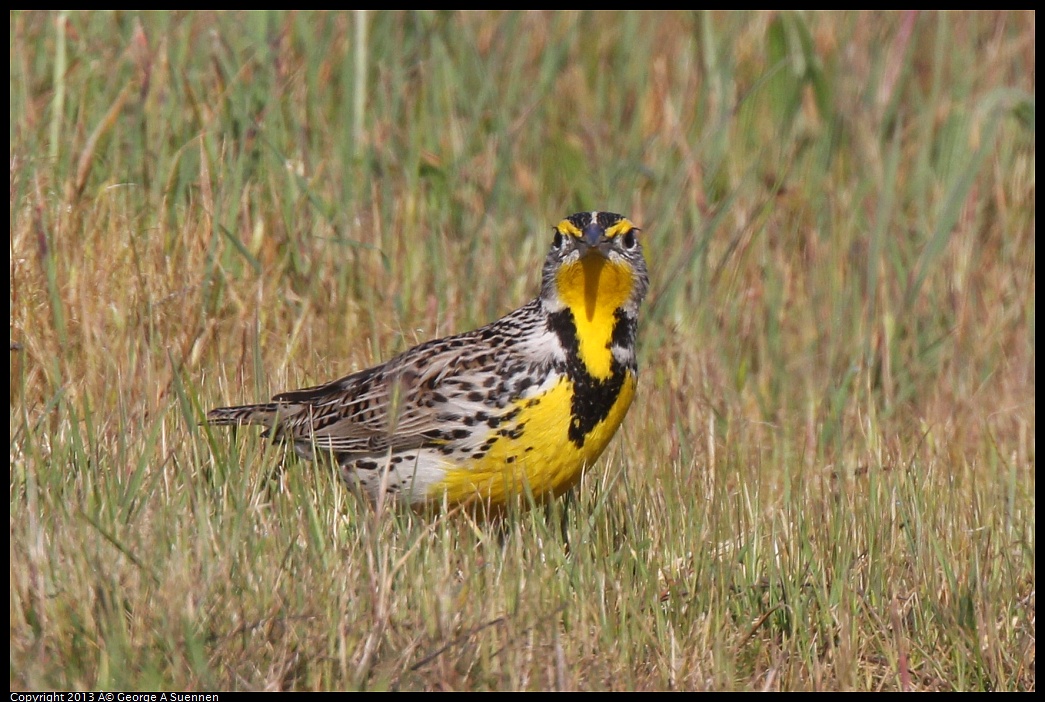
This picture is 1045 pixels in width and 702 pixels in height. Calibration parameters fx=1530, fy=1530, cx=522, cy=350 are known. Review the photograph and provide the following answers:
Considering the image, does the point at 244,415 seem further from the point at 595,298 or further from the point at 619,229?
the point at 619,229

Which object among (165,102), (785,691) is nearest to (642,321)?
(165,102)

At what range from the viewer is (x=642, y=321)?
235 inches

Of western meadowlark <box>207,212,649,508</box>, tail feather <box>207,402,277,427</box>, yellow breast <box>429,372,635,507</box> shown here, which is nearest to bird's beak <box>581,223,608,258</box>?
western meadowlark <box>207,212,649,508</box>

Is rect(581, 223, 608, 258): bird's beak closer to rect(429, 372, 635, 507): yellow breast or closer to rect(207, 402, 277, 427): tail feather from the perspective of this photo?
rect(429, 372, 635, 507): yellow breast

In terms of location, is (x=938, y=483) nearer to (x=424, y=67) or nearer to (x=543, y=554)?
(x=543, y=554)

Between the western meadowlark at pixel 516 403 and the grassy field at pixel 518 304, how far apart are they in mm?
154

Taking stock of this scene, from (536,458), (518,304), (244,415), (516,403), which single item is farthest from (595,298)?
(518,304)

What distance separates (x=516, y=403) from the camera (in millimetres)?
4324

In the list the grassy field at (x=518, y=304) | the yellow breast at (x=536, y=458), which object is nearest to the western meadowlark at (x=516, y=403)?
the yellow breast at (x=536, y=458)

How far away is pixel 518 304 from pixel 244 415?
1.70 metres

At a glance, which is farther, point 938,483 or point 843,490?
point 938,483

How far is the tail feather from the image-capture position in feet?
14.8

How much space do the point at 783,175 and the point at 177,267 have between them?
2.69m
